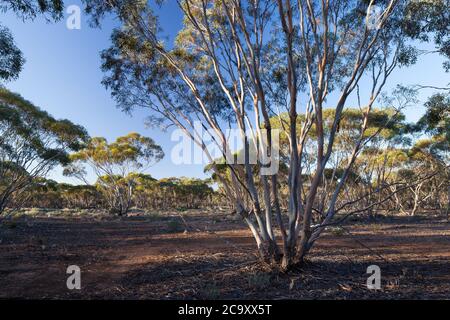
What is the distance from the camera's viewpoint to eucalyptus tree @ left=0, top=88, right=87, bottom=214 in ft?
61.0

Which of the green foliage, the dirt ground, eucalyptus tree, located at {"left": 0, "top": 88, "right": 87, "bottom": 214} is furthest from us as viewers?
eucalyptus tree, located at {"left": 0, "top": 88, "right": 87, "bottom": 214}

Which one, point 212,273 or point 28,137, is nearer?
point 212,273

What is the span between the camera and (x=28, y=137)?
2019 cm

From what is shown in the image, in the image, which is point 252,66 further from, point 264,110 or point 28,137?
point 28,137

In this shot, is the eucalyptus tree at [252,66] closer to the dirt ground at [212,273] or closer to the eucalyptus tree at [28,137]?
the dirt ground at [212,273]

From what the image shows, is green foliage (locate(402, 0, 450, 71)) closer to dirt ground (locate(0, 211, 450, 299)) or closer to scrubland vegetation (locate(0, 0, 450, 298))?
scrubland vegetation (locate(0, 0, 450, 298))

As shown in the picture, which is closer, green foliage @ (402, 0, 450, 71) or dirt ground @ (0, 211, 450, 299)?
dirt ground @ (0, 211, 450, 299)

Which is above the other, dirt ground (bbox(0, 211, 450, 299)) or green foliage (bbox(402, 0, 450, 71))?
green foliage (bbox(402, 0, 450, 71))

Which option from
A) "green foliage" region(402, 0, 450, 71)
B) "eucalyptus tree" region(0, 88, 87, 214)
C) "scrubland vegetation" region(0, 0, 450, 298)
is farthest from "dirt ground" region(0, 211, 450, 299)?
"eucalyptus tree" region(0, 88, 87, 214)

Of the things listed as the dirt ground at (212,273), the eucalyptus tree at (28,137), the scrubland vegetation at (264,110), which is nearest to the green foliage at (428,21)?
the scrubland vegetation at (264,110)

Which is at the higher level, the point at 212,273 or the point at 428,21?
the point at 428,21

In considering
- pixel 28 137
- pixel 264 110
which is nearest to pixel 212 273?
pixel 264 110

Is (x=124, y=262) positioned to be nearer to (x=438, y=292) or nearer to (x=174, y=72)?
(x=174, y=72)
